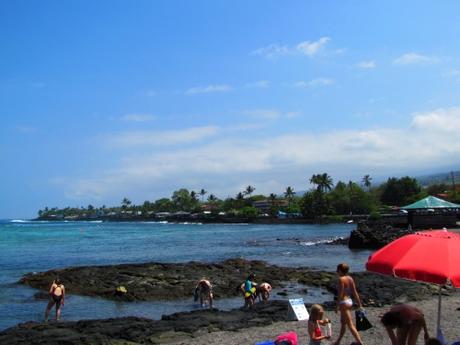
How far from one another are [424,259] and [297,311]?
30.7 ft

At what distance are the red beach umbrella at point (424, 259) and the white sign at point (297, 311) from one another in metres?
8.39

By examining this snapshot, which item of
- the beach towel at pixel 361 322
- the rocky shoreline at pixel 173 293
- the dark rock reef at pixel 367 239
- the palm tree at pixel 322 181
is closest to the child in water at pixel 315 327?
the beach towel at pixel 361 322

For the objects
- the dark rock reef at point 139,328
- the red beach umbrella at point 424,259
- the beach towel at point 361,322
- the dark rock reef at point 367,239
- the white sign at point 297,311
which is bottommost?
the dark rock reef at point 367,239

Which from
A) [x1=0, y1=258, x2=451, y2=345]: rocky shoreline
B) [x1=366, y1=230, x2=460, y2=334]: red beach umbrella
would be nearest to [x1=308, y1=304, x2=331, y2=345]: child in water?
[x1=366, y1=230, x2=460, y2=334]: red beach umbrella

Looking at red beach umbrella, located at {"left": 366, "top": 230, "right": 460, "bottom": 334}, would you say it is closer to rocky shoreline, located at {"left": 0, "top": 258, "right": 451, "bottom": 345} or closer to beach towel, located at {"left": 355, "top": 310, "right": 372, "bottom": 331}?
beach towel, located at {"left": 355, "top": 310, "right": 372, "bottom": 331}

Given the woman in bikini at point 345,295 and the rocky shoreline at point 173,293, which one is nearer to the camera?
the woman in bikini at point 345,295

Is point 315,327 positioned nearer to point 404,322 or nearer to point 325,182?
point 404,322

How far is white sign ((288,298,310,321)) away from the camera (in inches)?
633

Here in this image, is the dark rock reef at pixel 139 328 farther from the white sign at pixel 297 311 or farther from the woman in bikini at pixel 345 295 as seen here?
the woman in bikini at pixel 345 295

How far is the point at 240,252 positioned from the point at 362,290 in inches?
1235

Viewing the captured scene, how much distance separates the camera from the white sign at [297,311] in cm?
1608

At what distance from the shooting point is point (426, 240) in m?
7.79

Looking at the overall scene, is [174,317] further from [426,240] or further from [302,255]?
[302,255]

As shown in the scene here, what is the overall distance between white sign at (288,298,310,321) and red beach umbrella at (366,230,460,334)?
839cm
